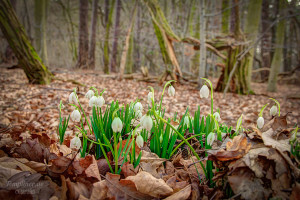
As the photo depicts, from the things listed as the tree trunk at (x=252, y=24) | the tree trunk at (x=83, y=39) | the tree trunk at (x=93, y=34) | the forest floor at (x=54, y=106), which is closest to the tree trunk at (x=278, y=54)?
the tree trunk at (x=252, y=24)

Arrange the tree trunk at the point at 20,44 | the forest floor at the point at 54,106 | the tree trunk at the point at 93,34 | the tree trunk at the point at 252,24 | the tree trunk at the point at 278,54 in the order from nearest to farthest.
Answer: the forest floor at the point at 54,106 → the tree trunk at the point at 20,44 → the tree trunk at the point at 252,24 → the tree trunk at the point at 278,54 → the tree trunk at the point at 93,34

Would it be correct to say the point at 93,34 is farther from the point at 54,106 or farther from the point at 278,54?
the point at 278,54

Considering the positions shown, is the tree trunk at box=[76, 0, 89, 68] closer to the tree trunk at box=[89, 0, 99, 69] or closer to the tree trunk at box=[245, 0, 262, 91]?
the tree trunk at box=[89, 0, 99, 69]

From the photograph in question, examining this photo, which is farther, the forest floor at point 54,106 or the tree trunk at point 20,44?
the tree trunk at point 20,44

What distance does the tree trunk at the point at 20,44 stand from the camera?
4559mm

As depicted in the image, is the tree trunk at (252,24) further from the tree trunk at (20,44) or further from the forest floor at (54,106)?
the tree trunk at (20,44)

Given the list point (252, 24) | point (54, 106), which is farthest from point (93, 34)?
point (54, 106)

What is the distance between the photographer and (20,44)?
15.9ft

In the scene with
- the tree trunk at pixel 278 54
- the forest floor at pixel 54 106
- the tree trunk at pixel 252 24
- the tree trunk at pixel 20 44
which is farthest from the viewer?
the tree trunk at pixel 278 54

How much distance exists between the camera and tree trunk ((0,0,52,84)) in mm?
4559

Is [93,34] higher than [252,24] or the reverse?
higher

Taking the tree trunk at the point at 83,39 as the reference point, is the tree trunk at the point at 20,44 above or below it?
below

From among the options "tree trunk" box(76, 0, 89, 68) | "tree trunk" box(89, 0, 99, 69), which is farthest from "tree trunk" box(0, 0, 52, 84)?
"tree trunk" box(89, 0, 99, 69)

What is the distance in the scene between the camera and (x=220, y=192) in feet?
3.07
